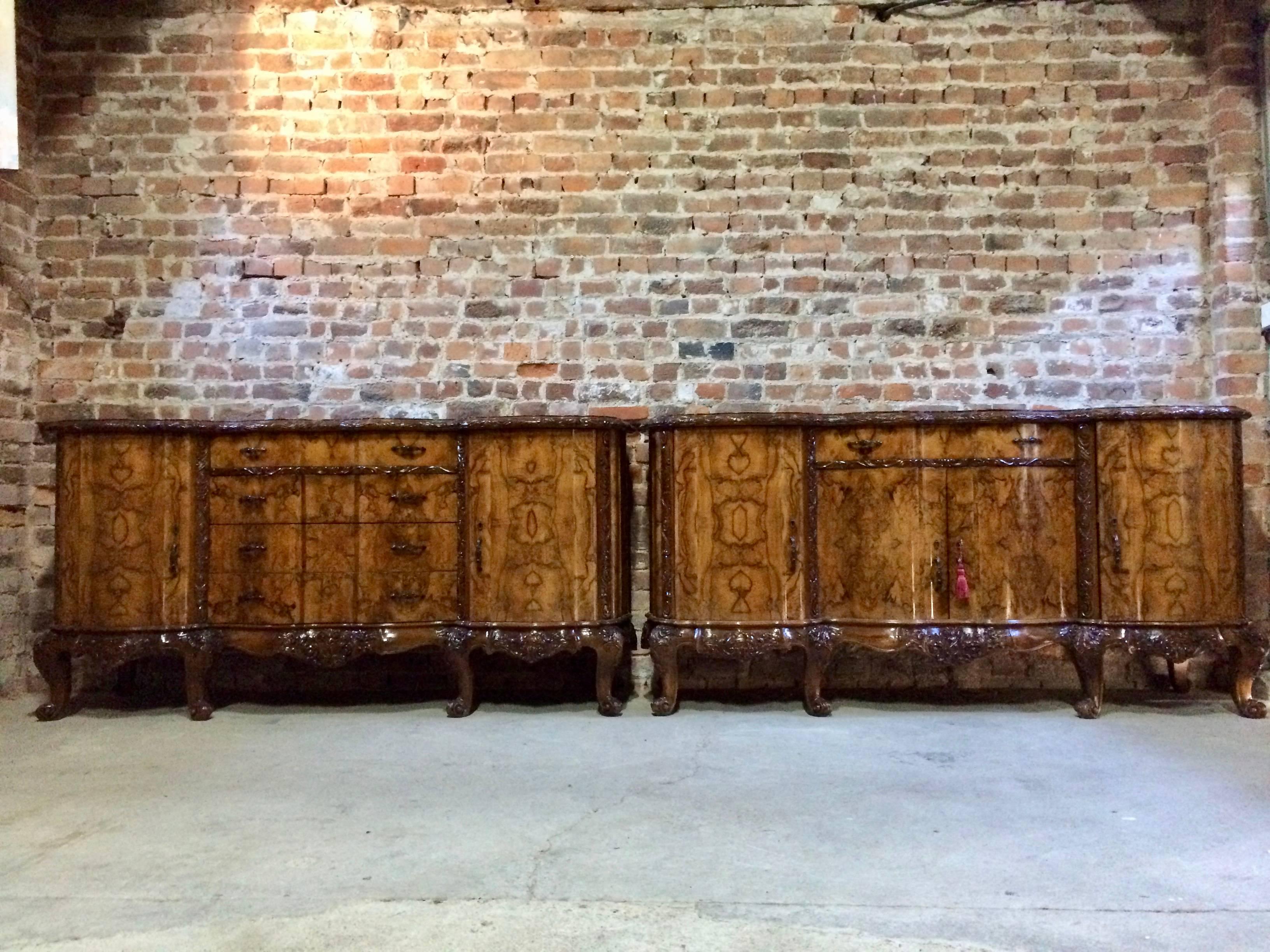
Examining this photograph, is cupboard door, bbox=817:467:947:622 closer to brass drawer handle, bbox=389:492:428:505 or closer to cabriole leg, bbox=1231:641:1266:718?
cabriole leg, bbox=1231:641:1266:718

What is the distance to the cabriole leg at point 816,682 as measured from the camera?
10.3 feet

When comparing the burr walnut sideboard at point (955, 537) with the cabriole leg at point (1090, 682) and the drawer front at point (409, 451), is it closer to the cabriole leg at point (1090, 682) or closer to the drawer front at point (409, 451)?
the cabriole leg at point (1090, 682)

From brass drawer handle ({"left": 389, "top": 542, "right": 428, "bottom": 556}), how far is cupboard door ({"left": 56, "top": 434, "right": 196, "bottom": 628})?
0.74 meters

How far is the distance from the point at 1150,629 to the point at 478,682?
2502mm

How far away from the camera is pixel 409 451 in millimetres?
3178

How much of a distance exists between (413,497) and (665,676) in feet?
3.68

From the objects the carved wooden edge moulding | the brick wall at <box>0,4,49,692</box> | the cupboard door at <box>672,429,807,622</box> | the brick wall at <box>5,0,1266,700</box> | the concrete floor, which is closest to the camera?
the concrete floor

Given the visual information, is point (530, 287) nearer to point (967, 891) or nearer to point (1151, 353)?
point (1151, 353)

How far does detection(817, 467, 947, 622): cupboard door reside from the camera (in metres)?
3.12

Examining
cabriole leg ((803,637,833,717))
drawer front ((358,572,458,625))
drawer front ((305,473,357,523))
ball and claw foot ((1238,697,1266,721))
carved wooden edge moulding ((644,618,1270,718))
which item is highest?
drawer front ((305,473,357,523))

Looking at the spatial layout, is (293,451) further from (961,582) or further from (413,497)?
(961,582)

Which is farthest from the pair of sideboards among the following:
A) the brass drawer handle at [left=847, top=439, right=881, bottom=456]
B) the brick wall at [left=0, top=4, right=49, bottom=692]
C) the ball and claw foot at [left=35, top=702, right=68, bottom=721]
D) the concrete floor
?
the brick wall at [left=0, top=4, right=49, bottom=692]

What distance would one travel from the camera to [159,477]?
3.15 metres

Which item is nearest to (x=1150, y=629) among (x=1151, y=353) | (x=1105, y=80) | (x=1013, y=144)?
(x=1151, y=353)
